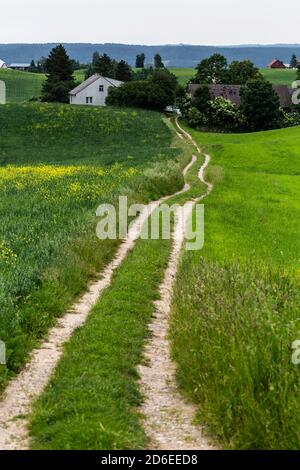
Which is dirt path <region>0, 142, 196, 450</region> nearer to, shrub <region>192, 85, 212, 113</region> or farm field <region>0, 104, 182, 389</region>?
farm field <region>0, 104, 182, 389</region>

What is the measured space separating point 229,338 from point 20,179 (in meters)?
32.6

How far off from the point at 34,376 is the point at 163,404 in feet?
7.82

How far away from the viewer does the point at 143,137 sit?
74.3 m

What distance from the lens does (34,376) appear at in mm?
11023

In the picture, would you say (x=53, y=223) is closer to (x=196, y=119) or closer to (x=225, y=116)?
(x=196, y=119)

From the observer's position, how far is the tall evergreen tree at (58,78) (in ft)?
381

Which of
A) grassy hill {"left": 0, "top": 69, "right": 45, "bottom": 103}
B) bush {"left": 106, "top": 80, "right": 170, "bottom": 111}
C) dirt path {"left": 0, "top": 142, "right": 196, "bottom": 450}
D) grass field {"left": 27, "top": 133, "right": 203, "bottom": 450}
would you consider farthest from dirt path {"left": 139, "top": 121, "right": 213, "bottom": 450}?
grassy hill {"left": 0, "top": 69, "right": 45, "bottom": 103}

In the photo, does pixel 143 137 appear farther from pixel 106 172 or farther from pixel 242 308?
pixel 242 308

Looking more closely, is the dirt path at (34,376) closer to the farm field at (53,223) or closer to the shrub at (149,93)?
the farm field at (53,223)

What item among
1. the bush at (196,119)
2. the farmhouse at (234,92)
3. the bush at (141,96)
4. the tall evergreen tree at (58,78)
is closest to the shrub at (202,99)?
the bush at (196,119)

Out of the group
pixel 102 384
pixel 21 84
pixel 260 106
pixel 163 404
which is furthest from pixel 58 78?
pixel 163 404

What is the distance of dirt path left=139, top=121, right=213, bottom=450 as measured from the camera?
8766 mm

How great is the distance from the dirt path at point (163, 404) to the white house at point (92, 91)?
108 meters

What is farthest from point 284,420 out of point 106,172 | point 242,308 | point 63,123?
point 63,123
